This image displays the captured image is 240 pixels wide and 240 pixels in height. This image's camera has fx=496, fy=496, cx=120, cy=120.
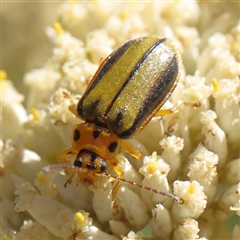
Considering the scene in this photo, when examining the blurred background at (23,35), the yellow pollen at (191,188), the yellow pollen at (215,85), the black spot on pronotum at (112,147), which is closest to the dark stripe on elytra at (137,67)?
the black spot on pronotum at (112,147)

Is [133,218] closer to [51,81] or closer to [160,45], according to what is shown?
[160,45]

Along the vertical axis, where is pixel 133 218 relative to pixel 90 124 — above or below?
below

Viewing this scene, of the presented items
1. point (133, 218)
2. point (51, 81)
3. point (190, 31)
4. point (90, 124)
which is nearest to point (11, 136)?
point (51, 81)

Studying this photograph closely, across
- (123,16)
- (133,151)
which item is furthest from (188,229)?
(123,16)

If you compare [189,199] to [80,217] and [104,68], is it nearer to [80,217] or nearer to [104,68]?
[80,217]

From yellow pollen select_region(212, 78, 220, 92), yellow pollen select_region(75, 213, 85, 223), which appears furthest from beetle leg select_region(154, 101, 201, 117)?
yellow pollen select_region(75, 213, 85, 223)

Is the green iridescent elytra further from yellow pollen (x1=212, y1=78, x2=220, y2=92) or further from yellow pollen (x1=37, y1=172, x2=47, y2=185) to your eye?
yellow pollen (x1=37, y1=172, x2=47, y2=185)
